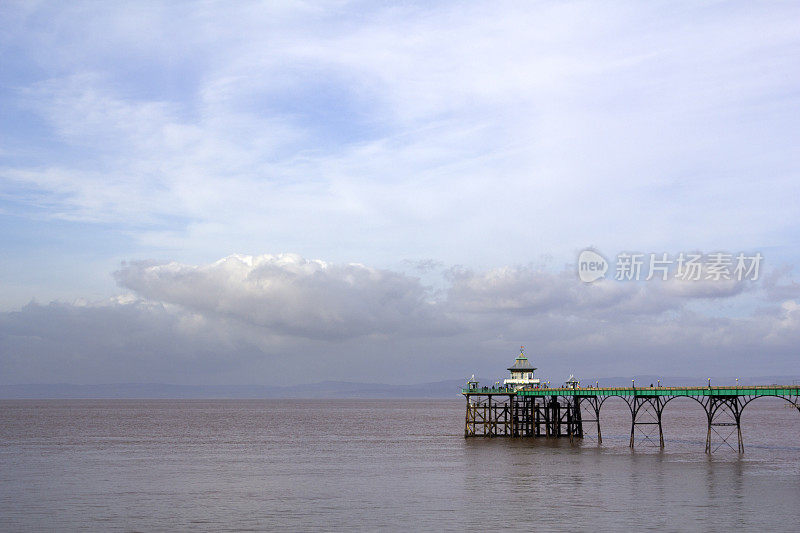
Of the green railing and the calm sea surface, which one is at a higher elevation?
the green railing

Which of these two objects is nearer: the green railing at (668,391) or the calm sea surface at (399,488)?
the calm sea surface at (399,488)

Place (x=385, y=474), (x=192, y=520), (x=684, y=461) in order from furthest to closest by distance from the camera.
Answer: (x=684, y=461), (x=385, y=474), (x=192, y=520)

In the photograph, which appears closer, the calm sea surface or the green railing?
the calm sea surface

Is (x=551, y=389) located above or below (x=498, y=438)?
above

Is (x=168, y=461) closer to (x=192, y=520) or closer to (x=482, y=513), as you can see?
(x=192, y=520)

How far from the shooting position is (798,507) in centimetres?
4066

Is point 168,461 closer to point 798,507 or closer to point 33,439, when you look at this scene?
point 33,439

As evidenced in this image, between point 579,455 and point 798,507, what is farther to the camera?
point 579,455

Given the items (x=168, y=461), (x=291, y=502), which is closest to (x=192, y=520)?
(x=291, y=502)

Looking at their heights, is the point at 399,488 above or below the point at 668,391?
below

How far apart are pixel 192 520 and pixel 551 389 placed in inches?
2214

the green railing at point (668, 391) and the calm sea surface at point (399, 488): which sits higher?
the green railing at point (668, 391)

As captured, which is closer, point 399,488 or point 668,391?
point 399,488

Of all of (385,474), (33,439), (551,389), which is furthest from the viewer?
(33,439)
